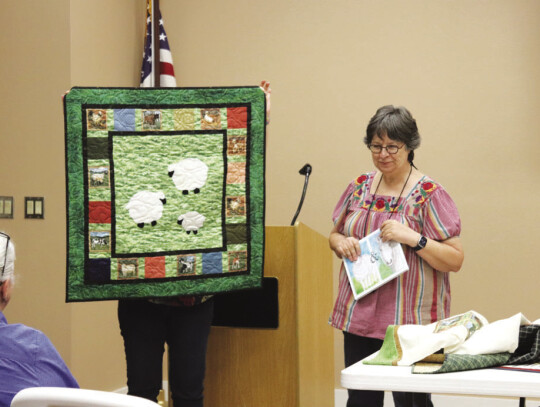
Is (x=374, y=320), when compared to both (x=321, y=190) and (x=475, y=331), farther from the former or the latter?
(x=321, y=190)

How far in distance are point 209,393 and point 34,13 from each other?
2.28 meters

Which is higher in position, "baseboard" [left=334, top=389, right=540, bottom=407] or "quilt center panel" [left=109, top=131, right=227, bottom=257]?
"quilt center panel" [left=109, top=131, right=227, bottom=257]

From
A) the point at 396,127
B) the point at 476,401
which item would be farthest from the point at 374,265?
the point at 476,401

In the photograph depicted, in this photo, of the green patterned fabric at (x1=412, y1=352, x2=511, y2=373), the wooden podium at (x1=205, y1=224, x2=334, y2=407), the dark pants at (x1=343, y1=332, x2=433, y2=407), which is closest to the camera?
the green patterned fabric at (x1=412, y1=352, x2=511, y2=373)

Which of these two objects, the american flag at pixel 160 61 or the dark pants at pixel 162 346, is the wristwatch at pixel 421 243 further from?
the american flag at pixel 160 61

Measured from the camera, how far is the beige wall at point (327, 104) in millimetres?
3631

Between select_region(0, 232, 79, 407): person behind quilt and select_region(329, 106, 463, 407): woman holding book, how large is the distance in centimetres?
90

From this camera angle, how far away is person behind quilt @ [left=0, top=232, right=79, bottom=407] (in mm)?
1241

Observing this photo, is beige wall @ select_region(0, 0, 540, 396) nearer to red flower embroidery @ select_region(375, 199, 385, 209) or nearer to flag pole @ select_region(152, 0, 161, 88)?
flag pole @ select_region(152, 0, 161, 88)

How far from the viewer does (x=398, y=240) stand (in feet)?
6.51

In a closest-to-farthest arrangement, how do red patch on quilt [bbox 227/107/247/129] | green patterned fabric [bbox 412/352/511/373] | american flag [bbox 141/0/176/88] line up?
green patterned fabric [bbox 412/352/511/373], red patch on quilt [bbox 227/107/247/129], american flag [bbox 141/0/176/88]

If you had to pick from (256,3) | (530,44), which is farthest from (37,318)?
(530,44)

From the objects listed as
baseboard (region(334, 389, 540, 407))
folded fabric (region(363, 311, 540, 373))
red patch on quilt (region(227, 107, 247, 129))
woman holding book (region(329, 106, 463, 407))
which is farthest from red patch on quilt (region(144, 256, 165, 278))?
baseboard (region(334, 389, 540, 407))

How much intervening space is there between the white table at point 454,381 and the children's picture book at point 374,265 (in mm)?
760
